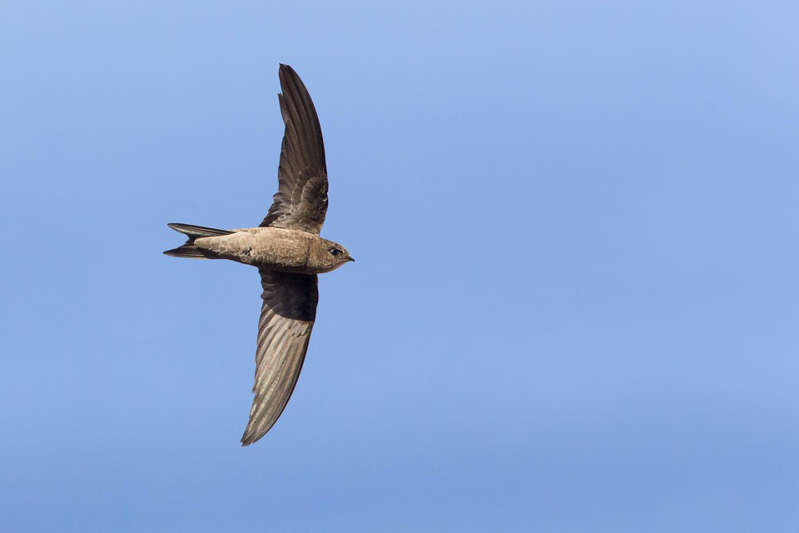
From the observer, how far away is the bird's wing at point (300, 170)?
57.5ft

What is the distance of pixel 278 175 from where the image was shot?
1778 centimetres

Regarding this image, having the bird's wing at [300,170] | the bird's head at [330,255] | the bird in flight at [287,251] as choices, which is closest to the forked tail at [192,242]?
the bird in flight at [287,251]

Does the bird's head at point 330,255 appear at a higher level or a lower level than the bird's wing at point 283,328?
higher

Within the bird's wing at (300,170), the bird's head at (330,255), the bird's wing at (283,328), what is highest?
the bird's wing at (300,170)

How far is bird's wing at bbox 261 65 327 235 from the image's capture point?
1752cm

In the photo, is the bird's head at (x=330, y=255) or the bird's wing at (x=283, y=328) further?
the bird's wing at (x=283, y=328)

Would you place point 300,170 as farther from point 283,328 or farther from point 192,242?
point 283,328

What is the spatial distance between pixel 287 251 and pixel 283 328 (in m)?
1.55

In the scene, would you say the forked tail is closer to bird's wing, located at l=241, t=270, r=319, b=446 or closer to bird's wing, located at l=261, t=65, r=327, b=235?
bird's wing, located at l=261, t=65, r=327, b=235

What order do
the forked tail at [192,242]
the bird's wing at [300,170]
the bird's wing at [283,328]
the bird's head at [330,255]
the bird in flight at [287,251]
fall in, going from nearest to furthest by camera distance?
the forked tail at [192,242]
the bird in flight at [287,251]
the bird's wing at [300,170]
the bird's head at [330,255]
the bird's wing at [283,328]

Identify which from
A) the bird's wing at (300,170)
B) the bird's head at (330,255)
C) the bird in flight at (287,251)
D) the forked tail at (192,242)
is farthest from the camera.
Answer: the bird's head at (330,255)

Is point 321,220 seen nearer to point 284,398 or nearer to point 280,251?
point 280,251

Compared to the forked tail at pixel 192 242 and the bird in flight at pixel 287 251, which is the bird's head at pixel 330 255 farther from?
the forked tail at pixel 192 242

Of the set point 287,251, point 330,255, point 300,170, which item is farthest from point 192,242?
point 330,255
